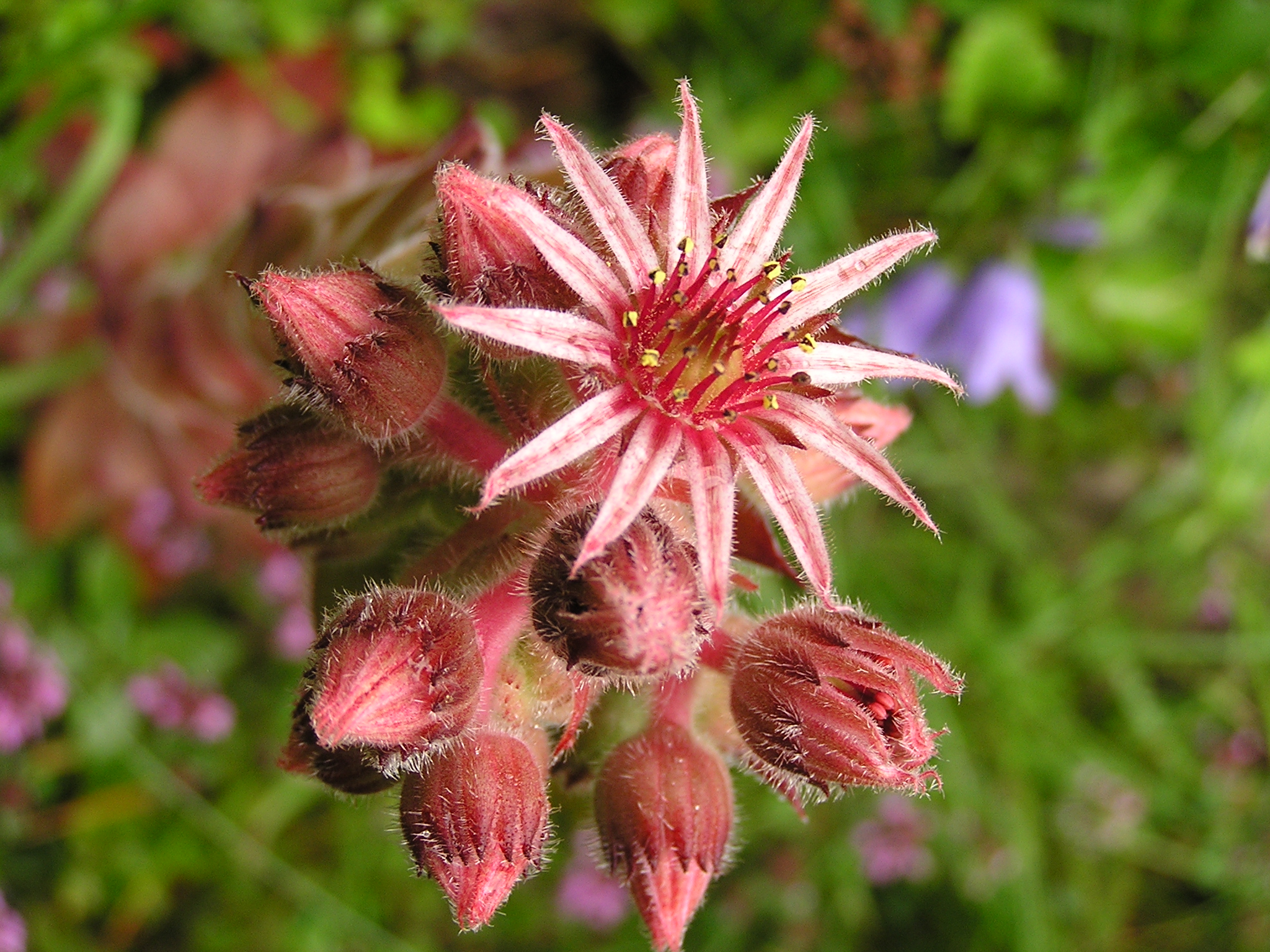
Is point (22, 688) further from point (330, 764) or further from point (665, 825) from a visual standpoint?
point (665, 825)

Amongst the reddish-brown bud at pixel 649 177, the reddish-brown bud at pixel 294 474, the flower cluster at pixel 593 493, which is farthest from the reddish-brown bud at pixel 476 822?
the reddish-brown bud at pixel 649 177

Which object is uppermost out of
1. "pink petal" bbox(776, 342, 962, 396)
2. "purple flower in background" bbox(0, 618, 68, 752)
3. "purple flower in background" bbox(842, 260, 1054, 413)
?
"pink petal" bbox(776, 342, 962, 396)

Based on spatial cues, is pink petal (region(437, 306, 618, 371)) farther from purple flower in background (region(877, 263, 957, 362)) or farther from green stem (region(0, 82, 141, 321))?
purple flower in background (region(877, 263, 957, 362))

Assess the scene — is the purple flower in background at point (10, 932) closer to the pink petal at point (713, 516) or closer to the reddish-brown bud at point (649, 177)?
the pink petal at point (713, 516)

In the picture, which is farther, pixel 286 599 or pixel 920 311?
pixel 286 599

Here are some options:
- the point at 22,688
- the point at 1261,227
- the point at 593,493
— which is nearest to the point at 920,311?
the point at 1261,227

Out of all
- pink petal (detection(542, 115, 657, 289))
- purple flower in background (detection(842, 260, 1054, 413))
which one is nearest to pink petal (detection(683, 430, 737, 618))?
pink petal (detection(542, 115, 657, 289))
